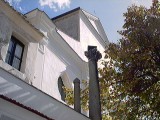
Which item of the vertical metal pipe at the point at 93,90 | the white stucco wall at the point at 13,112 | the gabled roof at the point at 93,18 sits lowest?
the white stucco wall at the point at 13,112

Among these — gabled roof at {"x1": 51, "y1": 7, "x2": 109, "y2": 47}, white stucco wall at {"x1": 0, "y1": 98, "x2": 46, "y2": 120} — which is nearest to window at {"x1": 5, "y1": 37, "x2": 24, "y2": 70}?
white stucco wall at {"x1": 0, "y1": 98, "x2": 46, "y2": 120}

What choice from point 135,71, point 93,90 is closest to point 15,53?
point 93,90

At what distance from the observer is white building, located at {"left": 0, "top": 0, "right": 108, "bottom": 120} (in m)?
7.79

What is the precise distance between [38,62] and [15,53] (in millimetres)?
1633

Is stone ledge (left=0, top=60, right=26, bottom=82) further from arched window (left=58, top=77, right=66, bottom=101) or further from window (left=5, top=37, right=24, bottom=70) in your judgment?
arched window (left=58, top=77, right=66, bottom=101)

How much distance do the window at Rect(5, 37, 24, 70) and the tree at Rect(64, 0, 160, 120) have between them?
461cm

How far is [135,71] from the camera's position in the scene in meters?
13.8

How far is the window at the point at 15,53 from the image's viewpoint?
12391mm

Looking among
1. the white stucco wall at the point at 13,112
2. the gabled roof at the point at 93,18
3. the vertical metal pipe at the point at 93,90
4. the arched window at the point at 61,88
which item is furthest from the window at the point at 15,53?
the gabled roof at the point at 93,18

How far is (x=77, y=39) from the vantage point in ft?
68.4

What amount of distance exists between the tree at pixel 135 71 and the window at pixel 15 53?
182 inches

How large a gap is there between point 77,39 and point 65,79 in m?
4.79

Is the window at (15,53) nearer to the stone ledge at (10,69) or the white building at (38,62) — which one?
the white building at (38,62)

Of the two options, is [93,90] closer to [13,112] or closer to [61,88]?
[13,112]
